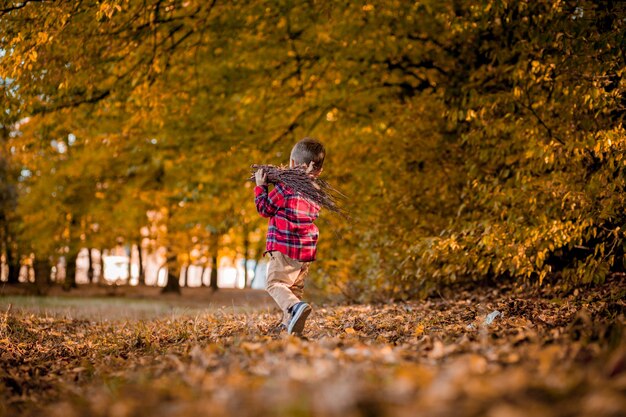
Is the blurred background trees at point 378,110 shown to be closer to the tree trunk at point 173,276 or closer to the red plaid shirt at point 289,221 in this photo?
the red plaid shirt at point 289,221

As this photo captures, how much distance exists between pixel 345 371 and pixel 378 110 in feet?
24.9

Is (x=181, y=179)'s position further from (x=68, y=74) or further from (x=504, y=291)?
(x=504, y=291)

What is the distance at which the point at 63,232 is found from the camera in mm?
19688

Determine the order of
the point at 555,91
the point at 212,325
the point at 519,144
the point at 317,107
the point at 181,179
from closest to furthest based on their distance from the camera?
the point at 212,325
the point at 555,91
the point at 519,144
the point at 317,107
the point at 181,179

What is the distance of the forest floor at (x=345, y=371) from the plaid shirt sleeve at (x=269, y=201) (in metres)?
1.12

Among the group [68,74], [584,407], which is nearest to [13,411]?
[584,407]

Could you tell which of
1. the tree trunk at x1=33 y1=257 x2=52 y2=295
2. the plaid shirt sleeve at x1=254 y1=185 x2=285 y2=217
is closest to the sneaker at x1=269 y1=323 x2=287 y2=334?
the plaid shirt sleeve at x1=254 y1=185 x2=285 y2=217

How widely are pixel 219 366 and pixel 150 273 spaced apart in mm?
44470

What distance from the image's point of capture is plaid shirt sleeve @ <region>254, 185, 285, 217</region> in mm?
4922

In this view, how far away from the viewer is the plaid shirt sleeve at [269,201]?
492 centimetres

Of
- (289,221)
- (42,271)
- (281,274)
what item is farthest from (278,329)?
(42,271)

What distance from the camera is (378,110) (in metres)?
9.57

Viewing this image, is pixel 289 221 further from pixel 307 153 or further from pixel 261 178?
pixel 307 153

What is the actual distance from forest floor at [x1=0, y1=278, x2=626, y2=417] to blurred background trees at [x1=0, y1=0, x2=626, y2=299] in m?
1.34
